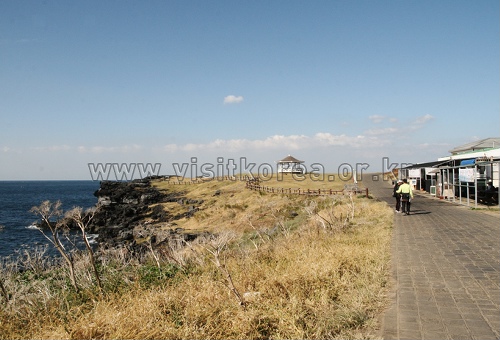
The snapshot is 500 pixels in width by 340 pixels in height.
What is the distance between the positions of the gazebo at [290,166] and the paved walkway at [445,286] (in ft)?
164

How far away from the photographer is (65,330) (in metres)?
4.03

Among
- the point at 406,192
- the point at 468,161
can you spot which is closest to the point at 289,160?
the point at 468,161

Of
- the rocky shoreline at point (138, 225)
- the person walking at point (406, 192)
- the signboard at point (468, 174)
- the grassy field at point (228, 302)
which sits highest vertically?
the signboard at point (468, 174)

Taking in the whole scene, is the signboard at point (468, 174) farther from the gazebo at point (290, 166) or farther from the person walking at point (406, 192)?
the gazebo at point (290, 166)

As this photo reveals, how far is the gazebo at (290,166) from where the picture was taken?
198ft

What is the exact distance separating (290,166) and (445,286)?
182 ft

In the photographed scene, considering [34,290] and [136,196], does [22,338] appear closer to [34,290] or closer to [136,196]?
[34,290]

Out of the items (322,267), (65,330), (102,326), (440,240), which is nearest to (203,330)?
(102,326)

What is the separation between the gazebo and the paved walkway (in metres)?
50.0

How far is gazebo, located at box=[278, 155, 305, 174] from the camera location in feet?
198

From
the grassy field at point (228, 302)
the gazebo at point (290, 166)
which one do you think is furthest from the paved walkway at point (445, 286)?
the gazebo at point (290, 166)

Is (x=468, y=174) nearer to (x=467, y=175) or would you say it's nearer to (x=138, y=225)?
(x=467, y=175)

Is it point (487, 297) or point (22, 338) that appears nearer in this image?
point (22, 338)

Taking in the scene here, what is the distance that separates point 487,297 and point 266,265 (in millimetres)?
3751
